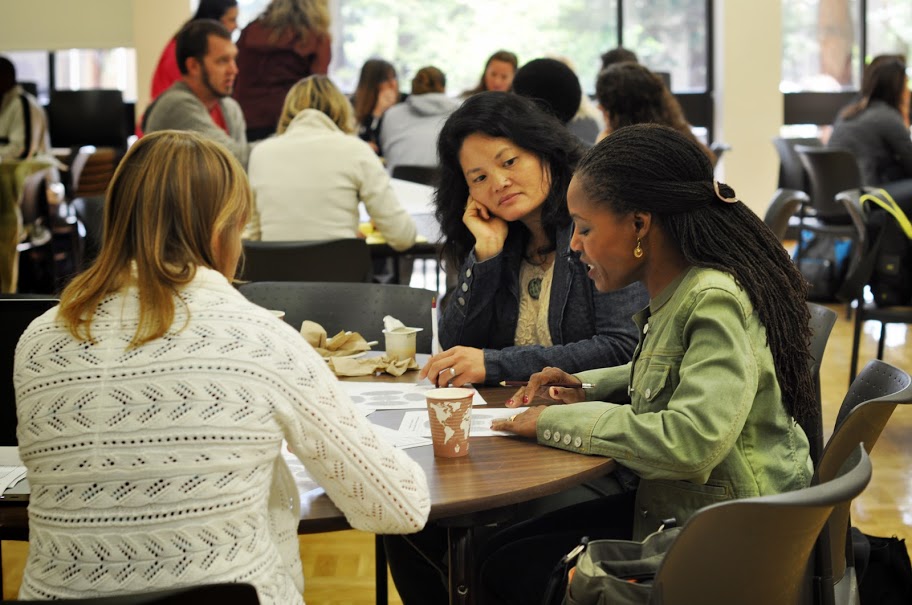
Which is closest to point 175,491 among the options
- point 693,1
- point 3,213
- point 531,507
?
point 531,507

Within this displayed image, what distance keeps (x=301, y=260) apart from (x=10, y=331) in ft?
6.57

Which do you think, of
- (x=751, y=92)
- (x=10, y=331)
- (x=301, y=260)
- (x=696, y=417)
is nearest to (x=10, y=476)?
(x=10, y=331)

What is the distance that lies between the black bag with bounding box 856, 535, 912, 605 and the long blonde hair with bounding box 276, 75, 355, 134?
2.69m

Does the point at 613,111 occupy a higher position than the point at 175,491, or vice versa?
the point at 613,111

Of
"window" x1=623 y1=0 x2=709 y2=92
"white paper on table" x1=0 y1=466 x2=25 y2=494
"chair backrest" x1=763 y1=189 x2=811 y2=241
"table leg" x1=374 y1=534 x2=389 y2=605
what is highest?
"window" x1=623 y1=0 x2=709 y2=92

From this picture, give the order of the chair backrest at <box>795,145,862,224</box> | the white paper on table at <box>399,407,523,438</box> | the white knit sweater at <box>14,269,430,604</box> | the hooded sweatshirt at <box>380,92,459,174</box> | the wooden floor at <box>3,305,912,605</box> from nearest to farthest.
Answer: the white knit sweater at <box>14,269,430,604</box> → the white paper on table at <box>399,407,523,438</box> → the wooden floor at <box>3,305,912,605</box> → the hooded sweatshirt at <box>380,92,459,174</box> → the chair backrest at <box>795,145,862,224</box>

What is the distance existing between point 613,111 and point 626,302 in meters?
2.22

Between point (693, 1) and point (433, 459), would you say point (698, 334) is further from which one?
point (693, 1)

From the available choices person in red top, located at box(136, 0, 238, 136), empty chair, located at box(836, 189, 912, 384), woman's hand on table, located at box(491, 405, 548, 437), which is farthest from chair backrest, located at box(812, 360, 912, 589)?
person in red top, located at box(136, 0, 238, 136)

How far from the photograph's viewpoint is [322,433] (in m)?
1.32

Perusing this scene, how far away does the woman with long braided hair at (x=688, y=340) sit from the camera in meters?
1.58

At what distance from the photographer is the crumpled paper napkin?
2.25 metres

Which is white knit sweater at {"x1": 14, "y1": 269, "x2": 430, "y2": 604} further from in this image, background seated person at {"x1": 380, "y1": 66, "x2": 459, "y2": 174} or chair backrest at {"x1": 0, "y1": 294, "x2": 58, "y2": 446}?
background seated person at {"x1": 380, "y1": 66, "x2": 459, "y2": 174}

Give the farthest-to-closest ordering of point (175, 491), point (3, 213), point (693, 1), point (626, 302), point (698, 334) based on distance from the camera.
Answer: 1. point (693, 1)
2. point (3, 213)
3. point (626, 302)
4. point (698, 334)
5. point (175, 491)
